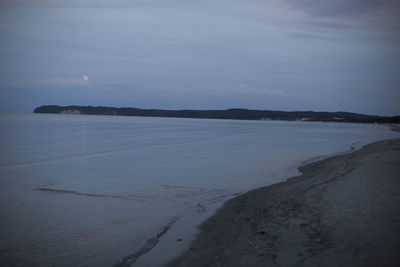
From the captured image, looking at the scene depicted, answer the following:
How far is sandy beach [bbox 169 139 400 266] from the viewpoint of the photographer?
5598 millimetres

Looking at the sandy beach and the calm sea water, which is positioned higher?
the sandy beach

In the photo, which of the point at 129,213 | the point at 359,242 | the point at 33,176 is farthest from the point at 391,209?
the point at 33,176

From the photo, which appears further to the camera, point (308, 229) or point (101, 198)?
point (101, 198)

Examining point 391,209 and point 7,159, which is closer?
point 391,209

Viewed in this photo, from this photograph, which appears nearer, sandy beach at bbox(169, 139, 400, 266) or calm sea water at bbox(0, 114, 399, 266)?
sandy beach at bbox(169, 139, 400, 266)

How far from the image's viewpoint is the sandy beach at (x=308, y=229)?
560 cm

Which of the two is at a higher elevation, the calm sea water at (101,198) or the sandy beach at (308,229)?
the sandy beach at (308,229)

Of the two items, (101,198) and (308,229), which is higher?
(308,229)

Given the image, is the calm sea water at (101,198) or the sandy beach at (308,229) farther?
the calm sea water at (101,198)

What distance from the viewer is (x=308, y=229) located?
6973mm

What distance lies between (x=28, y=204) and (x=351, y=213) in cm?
937

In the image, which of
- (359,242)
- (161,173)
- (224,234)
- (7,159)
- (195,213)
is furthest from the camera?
(7,159)

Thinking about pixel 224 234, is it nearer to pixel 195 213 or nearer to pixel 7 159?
pixel 195 213

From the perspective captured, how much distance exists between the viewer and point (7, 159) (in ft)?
69.2
